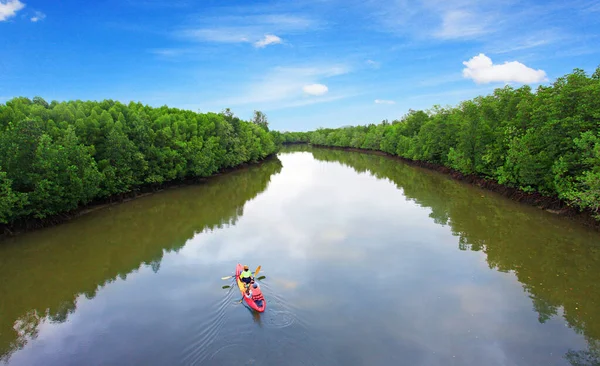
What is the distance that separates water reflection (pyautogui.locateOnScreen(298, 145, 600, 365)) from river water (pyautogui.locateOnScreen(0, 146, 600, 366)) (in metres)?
0.07

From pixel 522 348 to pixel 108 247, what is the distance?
62.9ft

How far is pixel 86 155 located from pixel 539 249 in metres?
27.7

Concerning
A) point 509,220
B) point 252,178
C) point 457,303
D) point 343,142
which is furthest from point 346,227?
point 343,142

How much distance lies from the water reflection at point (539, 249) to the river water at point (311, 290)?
0.24 feet

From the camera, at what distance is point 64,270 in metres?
15.7

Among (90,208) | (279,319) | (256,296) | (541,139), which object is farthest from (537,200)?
(90,208)

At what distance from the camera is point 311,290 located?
12.9 meters

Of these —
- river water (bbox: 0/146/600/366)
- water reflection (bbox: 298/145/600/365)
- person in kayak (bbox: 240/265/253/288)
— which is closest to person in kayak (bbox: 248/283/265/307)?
river water (bbox: 0/146/600/366)

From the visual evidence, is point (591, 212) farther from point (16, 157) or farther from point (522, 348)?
point (16, 157)

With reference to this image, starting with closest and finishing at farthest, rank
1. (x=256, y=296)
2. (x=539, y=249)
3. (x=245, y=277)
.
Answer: (x=256, y=296) → (x=245, y=277) → (x=539, y=249)

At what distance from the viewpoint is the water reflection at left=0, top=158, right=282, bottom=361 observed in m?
12.2

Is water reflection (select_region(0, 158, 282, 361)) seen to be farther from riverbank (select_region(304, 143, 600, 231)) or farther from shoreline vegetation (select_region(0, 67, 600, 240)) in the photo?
riverbank (select_region(304, 143, 600, 231))

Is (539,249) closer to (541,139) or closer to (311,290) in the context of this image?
(541,139)

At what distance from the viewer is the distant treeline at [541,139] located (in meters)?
19.5
